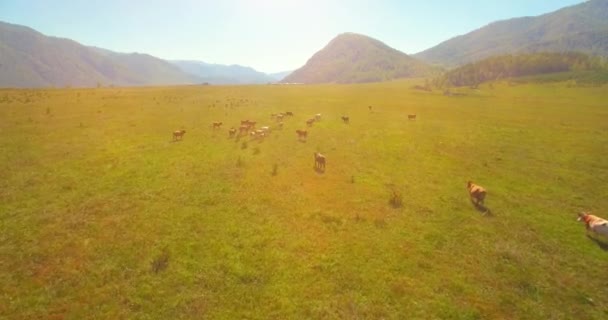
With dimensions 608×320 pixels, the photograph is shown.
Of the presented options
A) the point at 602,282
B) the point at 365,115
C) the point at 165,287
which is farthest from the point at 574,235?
the point at 365,115

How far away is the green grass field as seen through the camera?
39.4ft

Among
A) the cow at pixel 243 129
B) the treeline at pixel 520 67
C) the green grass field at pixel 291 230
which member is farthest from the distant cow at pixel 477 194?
the treeline at pixel 520 67

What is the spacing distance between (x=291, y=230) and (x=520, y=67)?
175 meters

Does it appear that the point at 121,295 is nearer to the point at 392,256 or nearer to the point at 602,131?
the point at 392,256

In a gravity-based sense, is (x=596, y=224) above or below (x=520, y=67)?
below

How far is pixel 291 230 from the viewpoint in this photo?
1677cm

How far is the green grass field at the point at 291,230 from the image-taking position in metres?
12.0

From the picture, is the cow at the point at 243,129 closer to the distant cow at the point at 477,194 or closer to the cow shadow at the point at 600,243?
the distant cow at the point at 477,194

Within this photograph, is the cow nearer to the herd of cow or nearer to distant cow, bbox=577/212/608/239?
the herd of cow

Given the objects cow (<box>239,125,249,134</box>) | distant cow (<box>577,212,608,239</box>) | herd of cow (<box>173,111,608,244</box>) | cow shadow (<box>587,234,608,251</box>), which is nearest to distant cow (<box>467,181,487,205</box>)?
herd of cow (<box>173,111,608,244</box>)

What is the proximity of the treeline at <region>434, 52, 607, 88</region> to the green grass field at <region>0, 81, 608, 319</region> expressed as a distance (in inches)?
5149

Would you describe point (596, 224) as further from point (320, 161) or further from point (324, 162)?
point (320, 161)

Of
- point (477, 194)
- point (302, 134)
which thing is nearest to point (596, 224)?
point (477, 194)

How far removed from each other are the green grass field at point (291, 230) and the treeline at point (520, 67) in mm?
130781
